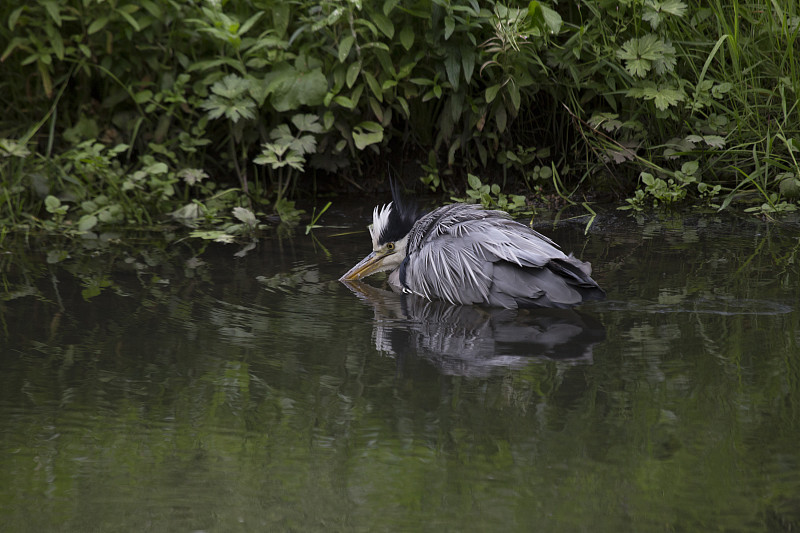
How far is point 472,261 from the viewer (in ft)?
14.6

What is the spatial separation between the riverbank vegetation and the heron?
123cm

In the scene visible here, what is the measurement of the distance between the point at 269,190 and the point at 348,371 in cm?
348

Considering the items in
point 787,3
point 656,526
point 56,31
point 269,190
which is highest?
point 787,3

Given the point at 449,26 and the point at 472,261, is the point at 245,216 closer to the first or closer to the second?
the point at 449,26

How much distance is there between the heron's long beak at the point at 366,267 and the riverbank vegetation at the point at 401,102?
132 cm

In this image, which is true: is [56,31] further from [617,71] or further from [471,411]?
[471,411]

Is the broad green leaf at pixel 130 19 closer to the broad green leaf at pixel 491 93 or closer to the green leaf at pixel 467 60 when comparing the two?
the green leaf at pixel 467 60

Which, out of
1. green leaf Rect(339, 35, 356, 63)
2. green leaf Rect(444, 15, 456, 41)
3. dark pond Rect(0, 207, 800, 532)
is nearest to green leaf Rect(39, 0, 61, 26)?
dark pond Rect(0, 207, 800, 532)

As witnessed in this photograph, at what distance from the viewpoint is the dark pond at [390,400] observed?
2.57m

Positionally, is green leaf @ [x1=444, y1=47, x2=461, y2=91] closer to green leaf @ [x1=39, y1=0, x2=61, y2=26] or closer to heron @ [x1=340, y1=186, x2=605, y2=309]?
heron @ [x1=340, y1=186, x2=605, y2=309]

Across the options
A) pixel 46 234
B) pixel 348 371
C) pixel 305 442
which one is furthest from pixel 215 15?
pixel 305 442

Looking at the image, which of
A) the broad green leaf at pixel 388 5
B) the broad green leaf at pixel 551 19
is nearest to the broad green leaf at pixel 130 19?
the broad green leaf at pixel 388 5

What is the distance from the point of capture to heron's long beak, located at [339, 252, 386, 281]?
16.1 feet

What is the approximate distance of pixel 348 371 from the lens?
11.9ft
